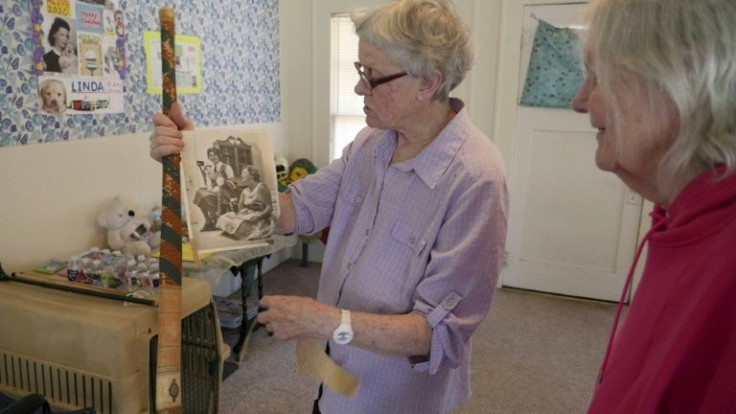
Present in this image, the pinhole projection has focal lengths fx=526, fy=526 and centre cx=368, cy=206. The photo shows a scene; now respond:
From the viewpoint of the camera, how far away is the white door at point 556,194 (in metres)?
3.51

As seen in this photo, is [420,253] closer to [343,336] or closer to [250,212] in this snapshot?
[343,336]

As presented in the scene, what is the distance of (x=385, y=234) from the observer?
1.08 metres

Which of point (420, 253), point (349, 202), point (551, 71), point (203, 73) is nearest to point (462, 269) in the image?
point (420, 253)

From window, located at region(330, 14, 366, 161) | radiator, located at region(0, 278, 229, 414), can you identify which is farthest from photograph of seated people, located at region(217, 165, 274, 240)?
window, located at region(330, 14, 366, 161)

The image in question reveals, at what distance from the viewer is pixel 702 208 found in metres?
0.52

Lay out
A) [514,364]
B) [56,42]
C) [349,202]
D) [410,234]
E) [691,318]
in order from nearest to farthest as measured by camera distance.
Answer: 1. [691,318]
2. [410,234]
3. [349,202]
4. [56,42]
5. [514,364]

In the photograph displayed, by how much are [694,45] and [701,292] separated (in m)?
0.24

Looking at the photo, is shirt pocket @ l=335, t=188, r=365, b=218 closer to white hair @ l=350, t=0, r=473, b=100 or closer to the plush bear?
white hair @ l=350, t=0, r=473, b=100

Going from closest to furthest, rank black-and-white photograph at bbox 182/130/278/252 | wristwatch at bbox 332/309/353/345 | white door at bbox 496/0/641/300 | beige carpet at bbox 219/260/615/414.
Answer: wristwatch at bbox 332/309/353/345
black-and-white photograph at bbox 182/130/278/252
beige carpet at bbox 219/260/615/414
white door at bbox 496/0/641/300

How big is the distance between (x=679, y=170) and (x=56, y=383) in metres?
1.70

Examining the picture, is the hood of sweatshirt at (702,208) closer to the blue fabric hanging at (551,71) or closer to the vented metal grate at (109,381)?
the vented metal grate at (109,381)

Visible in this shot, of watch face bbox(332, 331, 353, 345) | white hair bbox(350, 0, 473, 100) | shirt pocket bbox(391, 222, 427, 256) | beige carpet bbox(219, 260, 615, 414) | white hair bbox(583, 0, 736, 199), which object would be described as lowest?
beige carpet bbox(219, 260, 615, 414)

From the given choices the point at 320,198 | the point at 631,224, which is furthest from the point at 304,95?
the point at 320,198

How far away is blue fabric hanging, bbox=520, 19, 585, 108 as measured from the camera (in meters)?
3.38
